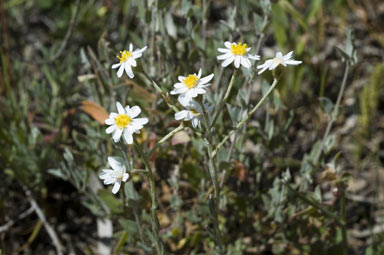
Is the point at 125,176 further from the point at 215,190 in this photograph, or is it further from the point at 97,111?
the point at 97,111

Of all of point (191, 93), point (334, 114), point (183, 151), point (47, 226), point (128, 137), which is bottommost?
point (47, 226)

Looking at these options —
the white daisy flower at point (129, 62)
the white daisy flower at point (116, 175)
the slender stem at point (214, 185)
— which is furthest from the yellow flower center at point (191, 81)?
the white daisy flower at point (116, 175)

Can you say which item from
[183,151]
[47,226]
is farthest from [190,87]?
[47,226]

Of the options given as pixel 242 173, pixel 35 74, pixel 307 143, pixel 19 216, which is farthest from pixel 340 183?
pixel 35 74

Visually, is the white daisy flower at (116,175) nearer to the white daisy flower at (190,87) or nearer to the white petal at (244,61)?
the white daisy flower at (190,87)

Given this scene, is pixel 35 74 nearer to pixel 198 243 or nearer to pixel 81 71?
pixel 81 71

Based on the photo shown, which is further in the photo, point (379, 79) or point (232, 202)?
point (379, 79)

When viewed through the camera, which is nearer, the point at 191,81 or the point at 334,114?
the point at 191,81

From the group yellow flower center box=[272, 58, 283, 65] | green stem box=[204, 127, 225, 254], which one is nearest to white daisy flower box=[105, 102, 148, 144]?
green stem box=[204, 127, 225, 254]
